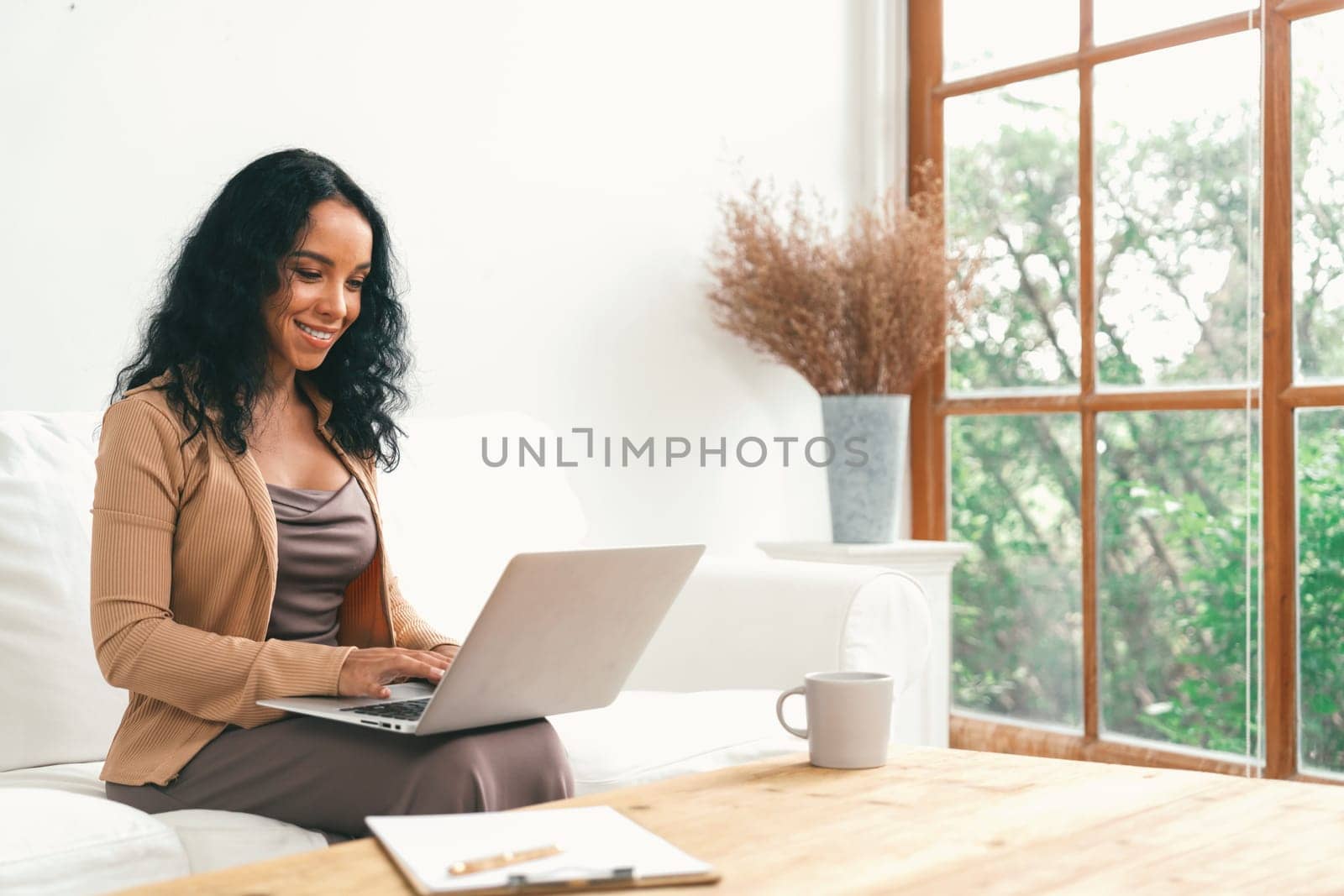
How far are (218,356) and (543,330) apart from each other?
1301mm

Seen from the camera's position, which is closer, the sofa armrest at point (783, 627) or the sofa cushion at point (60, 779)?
the sofa cushion at point (60, 779)

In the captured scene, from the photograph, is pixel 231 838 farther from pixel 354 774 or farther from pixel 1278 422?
pixel 1278 422

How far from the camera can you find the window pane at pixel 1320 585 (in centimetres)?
266

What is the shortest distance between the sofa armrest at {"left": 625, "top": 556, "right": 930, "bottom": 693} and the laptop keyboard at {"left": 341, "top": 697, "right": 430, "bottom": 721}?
0.83m

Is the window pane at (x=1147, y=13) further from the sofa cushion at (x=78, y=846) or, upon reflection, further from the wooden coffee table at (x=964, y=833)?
the sofa cushion at (x=78, y=846)

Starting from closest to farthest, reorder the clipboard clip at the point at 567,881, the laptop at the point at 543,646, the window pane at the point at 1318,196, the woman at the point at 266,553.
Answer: the clipboard clip at the point at 567,881 < the laptop at the point at 543,646 < the woman at the point at 266,553 < the window pane at the point at 1318,196

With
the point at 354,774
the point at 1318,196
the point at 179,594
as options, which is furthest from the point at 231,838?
the point at 1318,196

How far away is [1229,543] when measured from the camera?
2842mm

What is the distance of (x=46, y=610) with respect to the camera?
1.74 m

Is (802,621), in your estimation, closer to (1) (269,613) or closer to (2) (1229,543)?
(1) (269,613)

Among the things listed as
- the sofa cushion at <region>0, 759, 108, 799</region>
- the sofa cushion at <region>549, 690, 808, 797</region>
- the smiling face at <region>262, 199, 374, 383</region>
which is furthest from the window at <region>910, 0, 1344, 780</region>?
the sofa cushion at <region>0, 759, 108, 799</region>

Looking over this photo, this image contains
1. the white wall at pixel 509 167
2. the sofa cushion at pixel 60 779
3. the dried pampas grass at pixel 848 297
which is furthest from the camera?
the dried pampas grass at pixel 848 297

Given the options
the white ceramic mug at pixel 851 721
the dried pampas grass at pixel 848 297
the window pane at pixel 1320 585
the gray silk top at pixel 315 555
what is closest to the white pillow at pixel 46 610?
the gray silk top at pixel 315 555

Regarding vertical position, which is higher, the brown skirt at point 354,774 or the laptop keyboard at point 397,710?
the laptop keyboard at point 397,710
